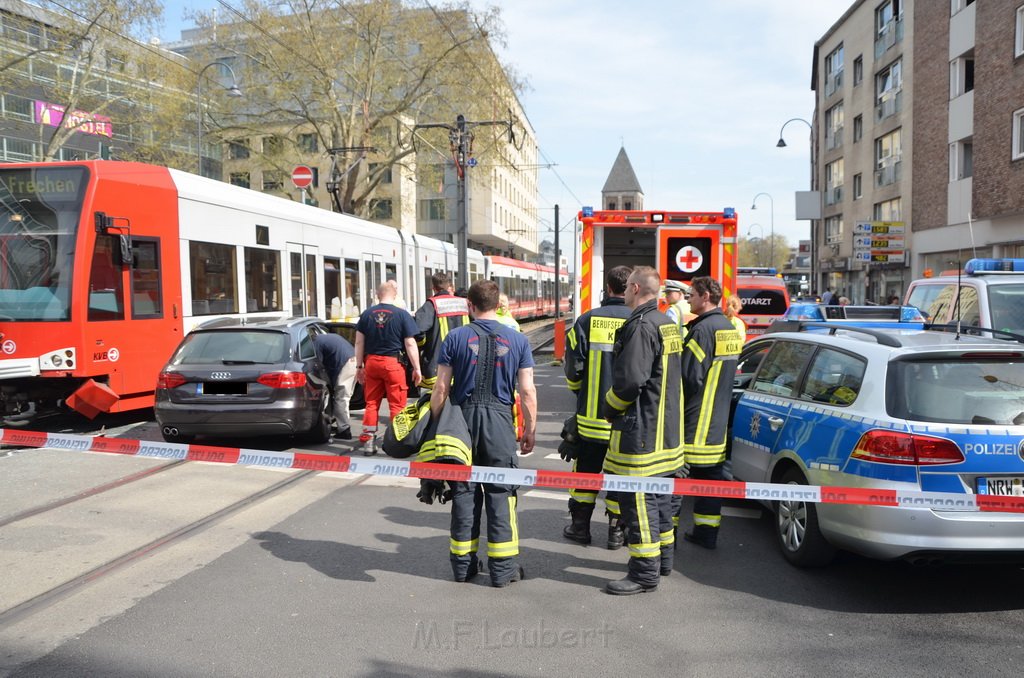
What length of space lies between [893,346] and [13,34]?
1149 inches

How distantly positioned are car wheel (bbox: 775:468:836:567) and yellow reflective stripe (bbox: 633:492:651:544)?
0.99m

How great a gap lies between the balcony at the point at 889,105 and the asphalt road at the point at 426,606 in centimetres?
2997

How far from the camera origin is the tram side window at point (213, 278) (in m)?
10.7

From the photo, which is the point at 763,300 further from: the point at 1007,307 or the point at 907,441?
the point at 907,441

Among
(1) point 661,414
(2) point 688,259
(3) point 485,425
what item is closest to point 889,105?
(2) point 688,259

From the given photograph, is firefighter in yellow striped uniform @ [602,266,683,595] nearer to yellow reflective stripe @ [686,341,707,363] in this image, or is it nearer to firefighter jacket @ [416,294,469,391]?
yellow reflective stripe @ [686,341,707,363]

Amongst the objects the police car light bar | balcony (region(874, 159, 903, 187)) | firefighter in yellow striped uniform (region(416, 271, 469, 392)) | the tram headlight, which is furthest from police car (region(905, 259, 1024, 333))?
balcony (region(874, 159, 903, 187))

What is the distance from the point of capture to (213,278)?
11125 millimetres

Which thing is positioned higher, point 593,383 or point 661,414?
point 593,383

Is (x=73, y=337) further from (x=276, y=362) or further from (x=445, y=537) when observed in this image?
(x=445, y=537)

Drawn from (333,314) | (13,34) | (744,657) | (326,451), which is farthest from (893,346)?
(13,34)

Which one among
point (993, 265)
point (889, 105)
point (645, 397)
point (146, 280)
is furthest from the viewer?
point (889, 105)

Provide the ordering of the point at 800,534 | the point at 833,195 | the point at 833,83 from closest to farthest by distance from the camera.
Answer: the point at 800,534 < the point at 833,195 < the point at 833,83

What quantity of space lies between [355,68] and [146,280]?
74.9 ft
